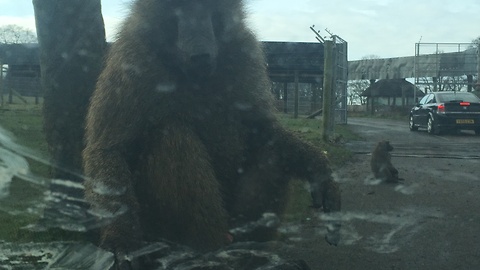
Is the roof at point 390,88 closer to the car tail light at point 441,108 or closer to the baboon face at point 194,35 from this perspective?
the car tail light at point 441,108

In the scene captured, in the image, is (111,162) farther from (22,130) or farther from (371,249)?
(22,130)

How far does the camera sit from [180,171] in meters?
3.29

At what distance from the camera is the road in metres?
3.88

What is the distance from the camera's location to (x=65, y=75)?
4.37 m

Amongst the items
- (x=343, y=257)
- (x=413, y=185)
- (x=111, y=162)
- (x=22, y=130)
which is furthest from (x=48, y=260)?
(x=413, y=185)

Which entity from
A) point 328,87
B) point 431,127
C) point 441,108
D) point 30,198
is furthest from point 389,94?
point 30,198

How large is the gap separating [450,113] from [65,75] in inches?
493

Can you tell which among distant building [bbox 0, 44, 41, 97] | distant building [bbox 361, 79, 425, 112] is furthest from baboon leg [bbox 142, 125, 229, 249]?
distant building [bbox 361, 79, 425, 112]

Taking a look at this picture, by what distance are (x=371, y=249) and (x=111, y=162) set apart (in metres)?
1.78

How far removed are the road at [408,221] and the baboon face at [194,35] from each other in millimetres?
1336

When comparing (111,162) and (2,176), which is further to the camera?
(2,176)

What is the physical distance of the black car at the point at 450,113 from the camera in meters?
14.4

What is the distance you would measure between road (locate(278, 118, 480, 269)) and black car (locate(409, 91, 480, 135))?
20.1 ft

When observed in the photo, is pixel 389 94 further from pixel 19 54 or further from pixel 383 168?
pixel 19 54
